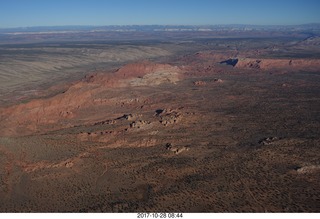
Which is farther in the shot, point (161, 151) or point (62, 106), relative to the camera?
point (62, 106)

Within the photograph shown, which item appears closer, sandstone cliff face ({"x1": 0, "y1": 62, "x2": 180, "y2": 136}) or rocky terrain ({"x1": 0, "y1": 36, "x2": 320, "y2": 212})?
rocky terrain ({"x1": 0, "y1": 36, "x2": 320, "y2": 212})

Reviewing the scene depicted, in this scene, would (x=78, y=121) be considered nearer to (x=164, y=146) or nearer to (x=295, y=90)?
(x=164, y=146)

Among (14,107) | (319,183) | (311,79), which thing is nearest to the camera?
(319,183)

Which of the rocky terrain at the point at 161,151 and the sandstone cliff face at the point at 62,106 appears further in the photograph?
the sandstone cliff face at the point at 62,106

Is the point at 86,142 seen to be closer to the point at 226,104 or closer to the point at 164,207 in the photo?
the point at 164,207

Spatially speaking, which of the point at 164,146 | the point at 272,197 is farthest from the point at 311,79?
the point at 272,197

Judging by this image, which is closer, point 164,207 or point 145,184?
point 164,207

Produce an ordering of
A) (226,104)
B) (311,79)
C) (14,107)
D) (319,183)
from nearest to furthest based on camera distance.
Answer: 1. (319,183)
2. (14,107)
3. (226,104)
4. (311,79)
